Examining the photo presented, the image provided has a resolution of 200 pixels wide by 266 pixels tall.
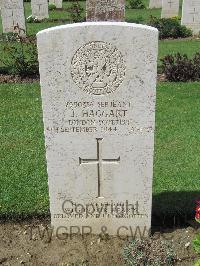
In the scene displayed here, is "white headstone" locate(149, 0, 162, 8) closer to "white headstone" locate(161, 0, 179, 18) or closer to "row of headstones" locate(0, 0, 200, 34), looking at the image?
"white headstone" locate(161, 0, 179, 18)

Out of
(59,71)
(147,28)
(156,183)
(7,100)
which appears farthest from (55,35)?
(7,100)

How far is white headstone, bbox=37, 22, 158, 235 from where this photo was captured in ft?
12.0

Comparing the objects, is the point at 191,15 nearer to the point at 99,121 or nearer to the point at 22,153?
the point at 22,153

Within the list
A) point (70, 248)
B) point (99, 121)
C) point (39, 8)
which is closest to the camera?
point (99, 121)

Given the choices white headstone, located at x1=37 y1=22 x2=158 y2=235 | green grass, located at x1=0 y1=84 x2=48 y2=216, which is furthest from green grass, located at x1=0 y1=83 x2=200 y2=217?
white headstone, located at x1=37 y1=22 x2=158 y2=235

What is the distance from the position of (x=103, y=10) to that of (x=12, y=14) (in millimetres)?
8494

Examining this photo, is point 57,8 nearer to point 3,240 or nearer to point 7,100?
point 7,100

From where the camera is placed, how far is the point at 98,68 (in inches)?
149

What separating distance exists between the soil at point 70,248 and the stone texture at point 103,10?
15.2 feet

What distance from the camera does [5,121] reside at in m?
7.70

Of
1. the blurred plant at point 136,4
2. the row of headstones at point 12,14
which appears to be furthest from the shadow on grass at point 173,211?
the blurred plant at point 136,4

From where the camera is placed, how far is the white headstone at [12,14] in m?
15.3

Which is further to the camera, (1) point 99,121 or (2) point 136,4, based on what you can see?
(2) point 136,4

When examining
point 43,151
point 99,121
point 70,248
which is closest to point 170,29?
point 43,151
